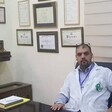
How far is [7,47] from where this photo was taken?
3.59 metres

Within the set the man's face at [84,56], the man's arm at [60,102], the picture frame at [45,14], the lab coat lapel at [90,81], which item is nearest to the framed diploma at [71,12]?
the picture frame at [45,14]

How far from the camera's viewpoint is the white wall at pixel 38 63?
3.01 metres

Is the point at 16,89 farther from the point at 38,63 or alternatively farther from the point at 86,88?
the point at 86,88

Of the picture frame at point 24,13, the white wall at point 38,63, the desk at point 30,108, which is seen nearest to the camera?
the desk at point 30,108

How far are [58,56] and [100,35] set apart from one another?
28.4 inches

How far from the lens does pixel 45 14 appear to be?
3145 mm

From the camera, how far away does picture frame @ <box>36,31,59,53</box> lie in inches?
122

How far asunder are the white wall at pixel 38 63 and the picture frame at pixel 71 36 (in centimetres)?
6

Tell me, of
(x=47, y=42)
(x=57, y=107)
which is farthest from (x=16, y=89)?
(x=57, y=107)

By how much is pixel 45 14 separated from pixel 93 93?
1.40 metres

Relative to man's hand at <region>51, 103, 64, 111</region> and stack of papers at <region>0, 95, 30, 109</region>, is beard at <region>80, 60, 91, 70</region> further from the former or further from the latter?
stack of papers at <region>0, 95, 30, 109</region>

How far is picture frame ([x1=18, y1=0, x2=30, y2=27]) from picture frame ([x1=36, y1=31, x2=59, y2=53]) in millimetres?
289

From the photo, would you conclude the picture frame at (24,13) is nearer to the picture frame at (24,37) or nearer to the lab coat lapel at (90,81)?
the picture frame at (24,37)

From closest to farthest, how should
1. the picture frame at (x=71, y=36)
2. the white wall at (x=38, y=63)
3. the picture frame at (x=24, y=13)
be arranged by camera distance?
the picture frame at (x=71, y=36), the white wall at (x=38, y=63), the picture frame at (x=24, y=13)
